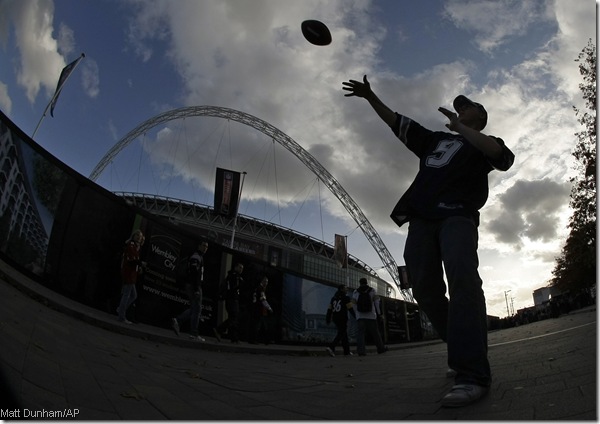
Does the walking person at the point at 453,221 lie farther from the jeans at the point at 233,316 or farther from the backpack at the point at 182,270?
the jeans at the point at 233,316

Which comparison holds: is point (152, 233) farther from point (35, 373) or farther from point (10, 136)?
point (35, 373)

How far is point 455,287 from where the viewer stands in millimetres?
2395

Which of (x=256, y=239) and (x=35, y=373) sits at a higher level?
(x=256, y=239)

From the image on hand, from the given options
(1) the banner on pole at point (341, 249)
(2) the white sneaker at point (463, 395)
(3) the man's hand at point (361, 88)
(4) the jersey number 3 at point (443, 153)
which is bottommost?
(2) the white sneaker at point (463, 395)

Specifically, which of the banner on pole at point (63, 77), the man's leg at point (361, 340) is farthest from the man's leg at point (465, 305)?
the banner on pole at point (63, 77)

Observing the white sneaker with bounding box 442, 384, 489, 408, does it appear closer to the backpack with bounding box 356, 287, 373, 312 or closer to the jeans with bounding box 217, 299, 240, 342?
the backpack with bounding box 356, 287, 373, 312

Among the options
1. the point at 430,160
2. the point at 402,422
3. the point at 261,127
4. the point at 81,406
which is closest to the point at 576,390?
the point at 402,422

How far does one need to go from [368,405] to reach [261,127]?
168 ft

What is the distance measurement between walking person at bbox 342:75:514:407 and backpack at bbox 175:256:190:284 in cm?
636

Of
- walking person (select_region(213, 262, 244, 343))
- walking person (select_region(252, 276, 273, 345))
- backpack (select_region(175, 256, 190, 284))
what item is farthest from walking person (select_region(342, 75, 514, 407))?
walking person (select_region(252, 276, 273, 345))

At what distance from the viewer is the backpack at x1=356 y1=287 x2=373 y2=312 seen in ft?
29.5

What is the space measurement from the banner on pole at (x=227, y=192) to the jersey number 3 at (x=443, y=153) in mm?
25098

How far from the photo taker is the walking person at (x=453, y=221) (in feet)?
7.38

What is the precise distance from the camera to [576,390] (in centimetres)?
187
